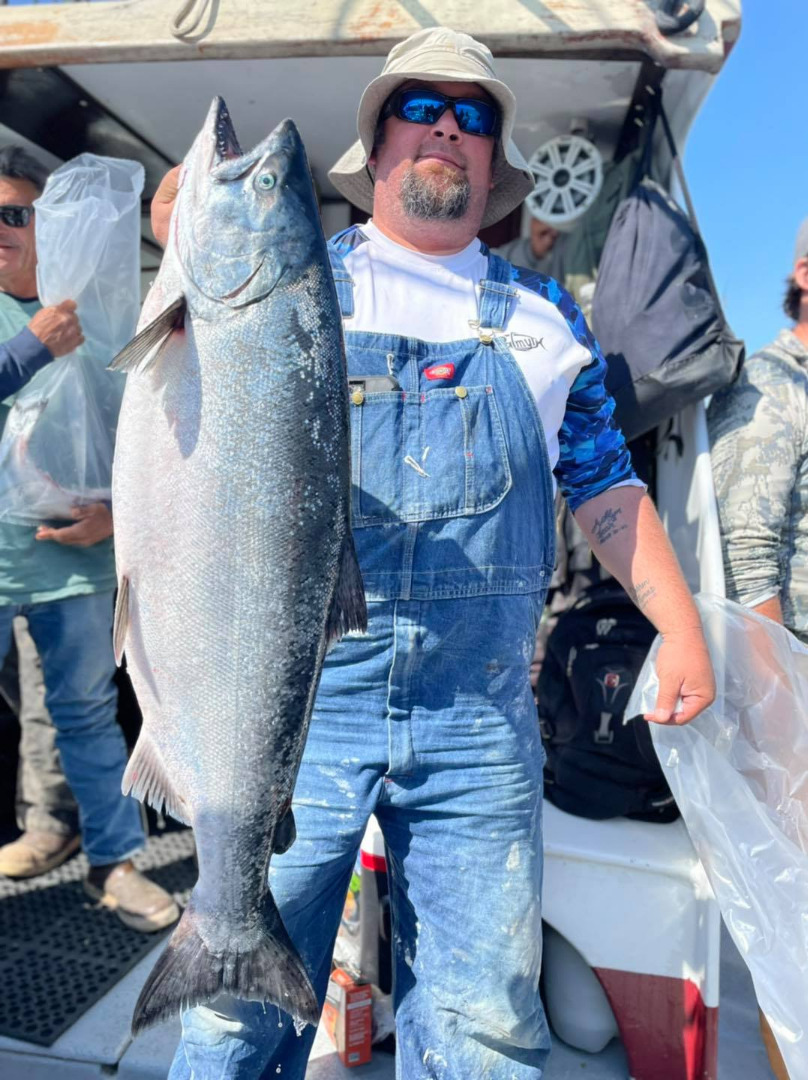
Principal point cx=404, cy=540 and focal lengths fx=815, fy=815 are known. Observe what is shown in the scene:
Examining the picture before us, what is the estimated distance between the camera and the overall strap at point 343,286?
183cm

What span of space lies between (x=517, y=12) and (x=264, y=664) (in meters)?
2.42

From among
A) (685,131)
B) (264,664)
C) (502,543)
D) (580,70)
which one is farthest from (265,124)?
(264,664)

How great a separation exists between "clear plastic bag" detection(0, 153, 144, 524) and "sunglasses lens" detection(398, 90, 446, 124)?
4.18ft

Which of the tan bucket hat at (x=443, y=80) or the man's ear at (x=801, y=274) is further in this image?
the man's ear at (x=801, y=274)

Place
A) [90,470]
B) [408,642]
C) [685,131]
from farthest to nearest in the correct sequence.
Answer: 1. [685,131]
2. [90,470]
3. [408,642]

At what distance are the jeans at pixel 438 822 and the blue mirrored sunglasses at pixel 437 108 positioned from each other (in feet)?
3.79

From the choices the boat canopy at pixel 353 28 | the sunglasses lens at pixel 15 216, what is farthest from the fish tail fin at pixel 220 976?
the boat canopy at pixel 353 28

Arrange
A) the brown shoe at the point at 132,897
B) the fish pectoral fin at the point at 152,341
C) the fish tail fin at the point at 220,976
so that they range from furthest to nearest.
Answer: the brown shoe at the point at 132,897 < the fish tail fin at the point at 220,976 < the fish pectoral fin at the point at 152,341

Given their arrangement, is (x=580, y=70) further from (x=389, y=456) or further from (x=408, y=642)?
(x=408, y=642)

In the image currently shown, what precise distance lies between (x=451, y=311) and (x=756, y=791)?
63.4 inches

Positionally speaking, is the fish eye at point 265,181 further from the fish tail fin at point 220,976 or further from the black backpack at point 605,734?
the black backpack at point 605,734

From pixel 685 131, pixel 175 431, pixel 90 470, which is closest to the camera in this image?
pixel 175 431

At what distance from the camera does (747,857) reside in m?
2.12

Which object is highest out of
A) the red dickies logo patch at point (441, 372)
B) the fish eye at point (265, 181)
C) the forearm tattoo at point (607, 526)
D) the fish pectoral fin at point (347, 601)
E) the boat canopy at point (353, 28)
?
the boat canopy at point (353, 28)
